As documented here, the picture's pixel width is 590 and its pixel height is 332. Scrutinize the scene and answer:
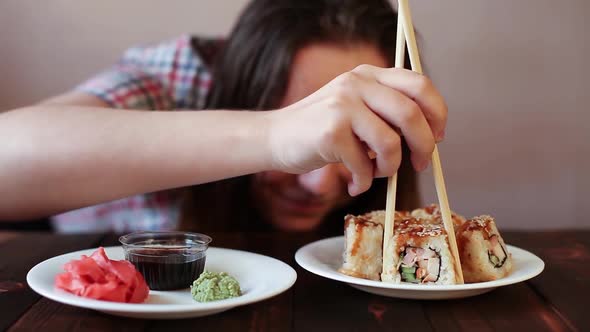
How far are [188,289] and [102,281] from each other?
15cm

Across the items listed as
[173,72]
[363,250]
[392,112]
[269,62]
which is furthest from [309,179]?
[173,72]

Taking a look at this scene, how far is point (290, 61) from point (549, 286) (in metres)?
0.77

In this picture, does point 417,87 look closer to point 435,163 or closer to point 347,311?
point 435,163

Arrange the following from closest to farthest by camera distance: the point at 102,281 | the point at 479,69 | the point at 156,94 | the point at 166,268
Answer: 1. the point at 102,281
2. the point at 166,268
3. the point at 156,94
4. the point at 479,69

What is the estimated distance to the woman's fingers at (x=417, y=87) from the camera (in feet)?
2.70

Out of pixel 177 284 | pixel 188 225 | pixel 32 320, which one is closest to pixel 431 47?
pixel 188 225

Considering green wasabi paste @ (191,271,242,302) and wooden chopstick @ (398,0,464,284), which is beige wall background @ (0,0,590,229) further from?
green wasabi paste @ (191,271,242,302)

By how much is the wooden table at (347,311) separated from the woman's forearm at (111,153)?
14 centimetres

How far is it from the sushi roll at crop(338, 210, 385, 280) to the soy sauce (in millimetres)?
211

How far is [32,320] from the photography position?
74cm

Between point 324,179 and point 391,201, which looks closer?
point 391,201

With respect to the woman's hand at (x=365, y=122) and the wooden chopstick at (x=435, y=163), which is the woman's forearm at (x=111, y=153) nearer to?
the woman's hand at (x=365, y=122)

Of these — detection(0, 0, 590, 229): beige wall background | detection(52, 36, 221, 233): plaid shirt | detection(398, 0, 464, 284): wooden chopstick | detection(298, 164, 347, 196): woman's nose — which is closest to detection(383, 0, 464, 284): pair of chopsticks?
detection(398, 0, 464, 284): wooden chopstick

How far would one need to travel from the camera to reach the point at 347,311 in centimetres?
79
